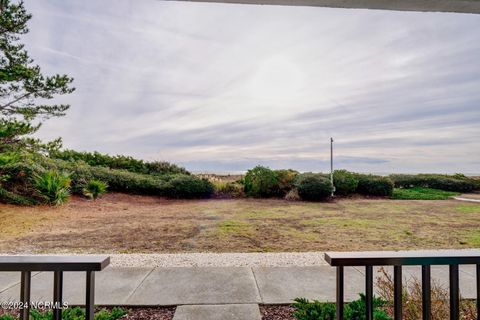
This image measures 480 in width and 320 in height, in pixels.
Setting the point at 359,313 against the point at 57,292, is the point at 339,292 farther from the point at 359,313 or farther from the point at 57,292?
the point at 57,292

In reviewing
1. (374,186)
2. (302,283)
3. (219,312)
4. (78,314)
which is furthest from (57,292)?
(374,186)

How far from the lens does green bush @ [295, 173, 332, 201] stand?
27.5 feet

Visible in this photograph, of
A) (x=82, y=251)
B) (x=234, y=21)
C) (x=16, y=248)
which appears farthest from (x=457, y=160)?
(x=16, y=248)

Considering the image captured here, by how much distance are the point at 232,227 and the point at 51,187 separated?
4.77 meters

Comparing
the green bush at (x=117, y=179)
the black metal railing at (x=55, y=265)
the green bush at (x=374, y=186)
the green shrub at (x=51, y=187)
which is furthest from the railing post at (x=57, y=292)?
the green bush at (x=374, y=186)

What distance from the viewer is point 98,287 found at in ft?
7.11

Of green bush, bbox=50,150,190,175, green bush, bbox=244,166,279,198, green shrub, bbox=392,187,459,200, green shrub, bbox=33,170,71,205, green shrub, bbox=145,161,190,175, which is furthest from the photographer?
green shrub, bbox=145,161,190,175

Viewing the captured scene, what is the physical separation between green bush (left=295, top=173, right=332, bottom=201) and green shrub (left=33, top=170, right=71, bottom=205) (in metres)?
6.54

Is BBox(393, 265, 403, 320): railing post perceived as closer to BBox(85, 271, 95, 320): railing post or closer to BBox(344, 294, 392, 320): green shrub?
BBox(344, 294, 392, 320): green shrub

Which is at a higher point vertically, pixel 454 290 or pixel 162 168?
pixel 162 168

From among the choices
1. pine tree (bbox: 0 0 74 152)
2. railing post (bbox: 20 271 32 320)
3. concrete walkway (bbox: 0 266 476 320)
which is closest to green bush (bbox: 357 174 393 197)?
concrete walkway (bbox: 0 266 476 320)

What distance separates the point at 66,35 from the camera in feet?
12.9

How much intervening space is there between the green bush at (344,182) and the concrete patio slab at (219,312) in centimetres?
793

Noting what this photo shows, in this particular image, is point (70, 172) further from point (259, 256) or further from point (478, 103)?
point (478, 103)
